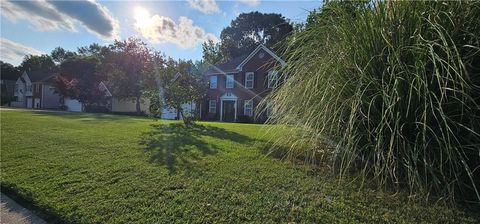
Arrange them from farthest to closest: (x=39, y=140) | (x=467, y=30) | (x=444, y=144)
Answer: (x=39, y=140) → (x=467, y=30) → (x=444, y=144)

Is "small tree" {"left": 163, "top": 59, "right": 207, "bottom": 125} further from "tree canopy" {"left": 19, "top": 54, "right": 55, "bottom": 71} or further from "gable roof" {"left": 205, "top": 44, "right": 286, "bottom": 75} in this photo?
"tree canopy" {"left": 19, "top": 54, "right": 55, "bottom": 71}

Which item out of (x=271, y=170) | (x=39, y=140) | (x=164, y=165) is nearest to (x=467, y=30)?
(x=271, y=170)

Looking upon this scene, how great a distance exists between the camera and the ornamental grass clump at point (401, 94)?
2.48m

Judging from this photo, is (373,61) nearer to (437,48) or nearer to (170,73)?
(437,48)

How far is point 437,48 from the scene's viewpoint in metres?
2.68

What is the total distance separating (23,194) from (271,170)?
3113 millimetres

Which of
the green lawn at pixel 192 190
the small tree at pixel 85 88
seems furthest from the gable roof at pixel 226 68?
the green lawn at pixel 192 190

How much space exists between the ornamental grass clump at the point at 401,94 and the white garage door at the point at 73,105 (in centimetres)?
4145

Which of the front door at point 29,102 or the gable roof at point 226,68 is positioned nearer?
the gable roof at point 226,68

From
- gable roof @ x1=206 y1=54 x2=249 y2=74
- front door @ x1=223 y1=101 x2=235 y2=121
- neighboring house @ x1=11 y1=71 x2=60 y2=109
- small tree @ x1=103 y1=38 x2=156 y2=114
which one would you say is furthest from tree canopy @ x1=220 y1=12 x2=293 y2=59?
neighboring house @ x1=11 y1=71 x2=60 y2=109

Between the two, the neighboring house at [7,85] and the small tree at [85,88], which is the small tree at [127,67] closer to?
the small tree at [85,88]

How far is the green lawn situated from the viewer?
260 centimetres

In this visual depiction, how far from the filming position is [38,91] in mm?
47781

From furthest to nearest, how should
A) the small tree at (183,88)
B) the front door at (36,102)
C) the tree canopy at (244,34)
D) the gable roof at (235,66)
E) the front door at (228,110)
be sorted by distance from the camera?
the front door at (36,102)
the tree canopy at (244,34)
the front door at (228,110)
the gable roof at (235,66)
the small tree at (183,88)
